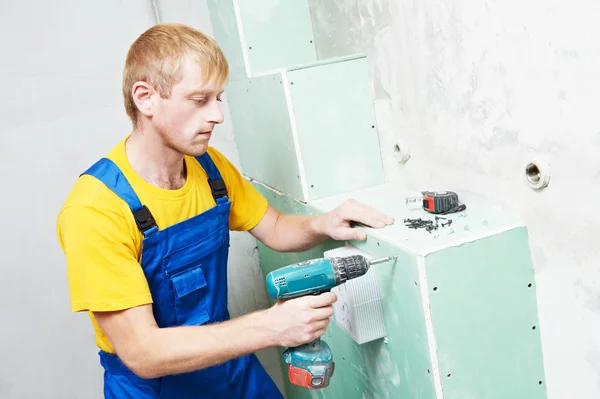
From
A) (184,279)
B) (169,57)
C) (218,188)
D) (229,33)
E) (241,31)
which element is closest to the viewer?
(169,57)

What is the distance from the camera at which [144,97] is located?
1.30 m

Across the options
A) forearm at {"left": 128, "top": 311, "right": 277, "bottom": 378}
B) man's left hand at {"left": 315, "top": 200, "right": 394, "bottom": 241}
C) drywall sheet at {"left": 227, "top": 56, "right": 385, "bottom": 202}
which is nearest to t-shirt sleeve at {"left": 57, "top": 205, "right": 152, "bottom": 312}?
forearm at {"left": 128, "top": 311, "right": 277, "bottom": 378}

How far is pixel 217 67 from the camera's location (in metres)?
1.29

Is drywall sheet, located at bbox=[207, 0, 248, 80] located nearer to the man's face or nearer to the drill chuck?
the man's face

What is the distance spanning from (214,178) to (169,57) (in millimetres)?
385

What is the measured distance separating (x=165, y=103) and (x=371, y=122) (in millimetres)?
590

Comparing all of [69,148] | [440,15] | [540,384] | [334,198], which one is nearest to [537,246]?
[540,384]

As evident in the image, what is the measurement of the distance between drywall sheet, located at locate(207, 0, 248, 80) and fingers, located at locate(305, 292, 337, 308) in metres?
0.91

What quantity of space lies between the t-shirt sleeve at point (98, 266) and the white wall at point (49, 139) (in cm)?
97

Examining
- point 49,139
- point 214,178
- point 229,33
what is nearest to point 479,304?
point 214,178

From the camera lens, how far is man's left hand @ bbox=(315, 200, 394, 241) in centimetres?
126

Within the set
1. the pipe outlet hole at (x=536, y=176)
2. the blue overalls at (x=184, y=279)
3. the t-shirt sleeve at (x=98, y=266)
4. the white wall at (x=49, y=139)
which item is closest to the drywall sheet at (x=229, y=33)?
the white wall at (x=49, y=139)

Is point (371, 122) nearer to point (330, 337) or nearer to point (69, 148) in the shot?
point (330, 337)

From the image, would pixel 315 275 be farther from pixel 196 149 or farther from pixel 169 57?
pixel 169 57
